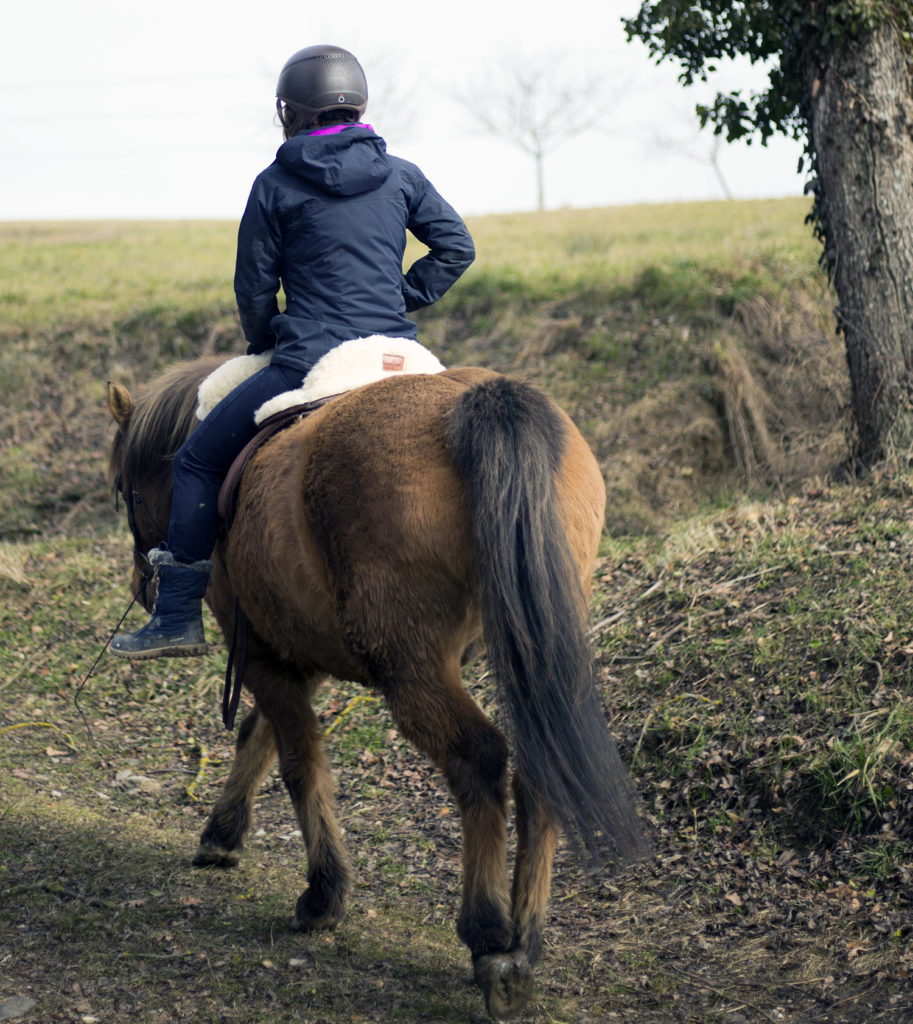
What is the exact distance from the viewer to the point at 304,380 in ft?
12.1

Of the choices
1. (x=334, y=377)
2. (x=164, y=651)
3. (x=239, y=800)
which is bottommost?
(x=239, y=800)

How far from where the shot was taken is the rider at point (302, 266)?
3637 millimetres

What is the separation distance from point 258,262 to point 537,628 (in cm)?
189

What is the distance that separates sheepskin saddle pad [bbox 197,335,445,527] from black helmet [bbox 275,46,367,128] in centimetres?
90

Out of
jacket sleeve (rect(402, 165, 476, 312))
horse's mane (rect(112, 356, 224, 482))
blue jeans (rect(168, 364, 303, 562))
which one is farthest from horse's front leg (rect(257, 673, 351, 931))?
jacket sleeve (rect(402, 165, 476, 312))

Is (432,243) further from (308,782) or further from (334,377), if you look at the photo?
(308,782)

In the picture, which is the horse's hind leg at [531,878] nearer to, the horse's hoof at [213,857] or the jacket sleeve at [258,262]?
the horse's hoof at [213,857]

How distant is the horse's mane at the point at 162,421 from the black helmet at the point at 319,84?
1.34 metres

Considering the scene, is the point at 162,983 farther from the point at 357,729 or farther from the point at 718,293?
the point at 718,293

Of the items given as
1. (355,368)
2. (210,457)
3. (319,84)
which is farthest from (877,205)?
(210,457)

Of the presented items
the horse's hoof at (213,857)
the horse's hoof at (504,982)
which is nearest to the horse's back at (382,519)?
the horse's hoof at (504,982)

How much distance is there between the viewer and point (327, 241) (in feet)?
11.9

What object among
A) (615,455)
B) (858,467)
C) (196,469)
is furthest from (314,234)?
(615,455)

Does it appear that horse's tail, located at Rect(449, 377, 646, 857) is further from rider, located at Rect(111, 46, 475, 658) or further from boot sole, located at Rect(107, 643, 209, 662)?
boot sole, located at Rect(107, 643, 209, 662)
